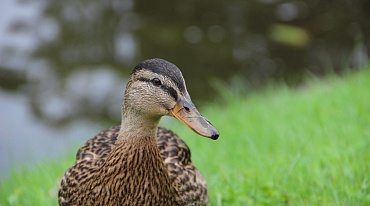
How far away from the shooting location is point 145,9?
384 inches

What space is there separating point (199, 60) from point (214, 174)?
4799 mm

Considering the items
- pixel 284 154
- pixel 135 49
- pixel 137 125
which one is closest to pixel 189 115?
pixel 137 125

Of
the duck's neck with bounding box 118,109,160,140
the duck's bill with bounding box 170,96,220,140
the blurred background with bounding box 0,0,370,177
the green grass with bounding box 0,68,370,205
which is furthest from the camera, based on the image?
the blurred background with bounding box 0,0,370,177

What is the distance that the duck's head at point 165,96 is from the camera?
8.95 ft

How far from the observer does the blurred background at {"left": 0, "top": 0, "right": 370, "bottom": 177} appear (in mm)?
7574

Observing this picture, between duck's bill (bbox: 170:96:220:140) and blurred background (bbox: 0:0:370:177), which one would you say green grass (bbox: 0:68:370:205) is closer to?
duck's bill (bbox: 170:96:220:140)

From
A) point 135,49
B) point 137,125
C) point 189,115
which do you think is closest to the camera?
point 189,115

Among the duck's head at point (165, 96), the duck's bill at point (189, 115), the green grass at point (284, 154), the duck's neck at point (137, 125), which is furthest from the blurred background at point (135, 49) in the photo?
the duck's bill at point (189, 115)

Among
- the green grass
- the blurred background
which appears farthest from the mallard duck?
the blurred background

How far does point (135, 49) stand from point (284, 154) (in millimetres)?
4956

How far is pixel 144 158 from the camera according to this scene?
301 centimetres

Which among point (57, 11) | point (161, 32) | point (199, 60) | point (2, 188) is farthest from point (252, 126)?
point (57, 11)

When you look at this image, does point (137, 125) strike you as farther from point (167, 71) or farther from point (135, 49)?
point (135, 49)

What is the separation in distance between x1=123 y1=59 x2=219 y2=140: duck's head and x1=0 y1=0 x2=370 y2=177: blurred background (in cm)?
394
